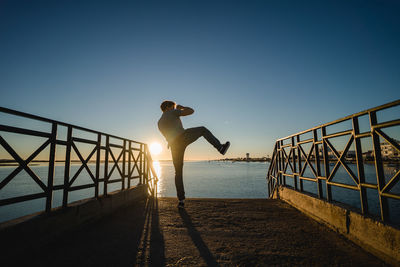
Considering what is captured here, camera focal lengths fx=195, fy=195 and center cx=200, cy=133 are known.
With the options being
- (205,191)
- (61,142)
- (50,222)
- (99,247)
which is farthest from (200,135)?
(205,191)

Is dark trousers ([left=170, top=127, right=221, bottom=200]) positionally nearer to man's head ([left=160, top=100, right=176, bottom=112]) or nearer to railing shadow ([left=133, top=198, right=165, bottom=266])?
man's head ([left=160, top=100, right=176, bottom=112])

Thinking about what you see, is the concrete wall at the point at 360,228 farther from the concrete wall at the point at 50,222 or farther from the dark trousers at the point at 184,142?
the concrete wall at the point at 50,222

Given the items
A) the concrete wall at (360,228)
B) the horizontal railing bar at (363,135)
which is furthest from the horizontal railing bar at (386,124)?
the concrete wall at (360,228)

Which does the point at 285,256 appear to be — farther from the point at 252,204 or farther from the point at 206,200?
the point at 206,200

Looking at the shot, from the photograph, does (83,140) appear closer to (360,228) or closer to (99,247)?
A: (99,247)

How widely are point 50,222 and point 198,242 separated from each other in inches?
78.3

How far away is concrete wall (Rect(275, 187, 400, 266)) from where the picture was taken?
6.56 ft

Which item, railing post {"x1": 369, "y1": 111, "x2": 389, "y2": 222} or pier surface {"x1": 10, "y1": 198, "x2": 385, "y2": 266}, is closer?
pier surface {"x1": 10, "y1": 198, "x2": 385, "y2": 266}

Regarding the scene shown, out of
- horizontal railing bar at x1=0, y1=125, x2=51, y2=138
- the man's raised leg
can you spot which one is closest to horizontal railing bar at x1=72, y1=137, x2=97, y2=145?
horizontal railing bar at x1=0, y1=125, x2=51, y2=138

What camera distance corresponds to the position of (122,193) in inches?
184

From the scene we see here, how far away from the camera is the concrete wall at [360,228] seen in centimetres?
200

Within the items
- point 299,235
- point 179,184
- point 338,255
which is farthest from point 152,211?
point 338,255

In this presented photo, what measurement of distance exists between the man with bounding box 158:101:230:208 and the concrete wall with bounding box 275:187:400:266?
196cm

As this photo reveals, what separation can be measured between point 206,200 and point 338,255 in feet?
11.2
